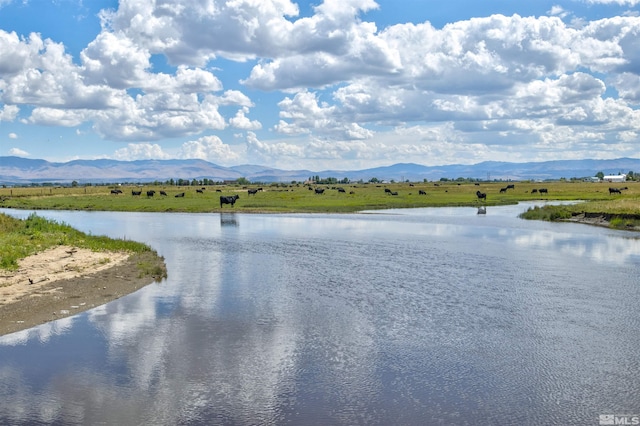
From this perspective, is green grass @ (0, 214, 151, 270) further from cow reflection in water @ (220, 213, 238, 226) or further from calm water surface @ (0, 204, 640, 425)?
cow reflection in water @ (220, 213, 238, 226)

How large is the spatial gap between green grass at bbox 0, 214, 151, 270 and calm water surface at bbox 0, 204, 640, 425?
241 inches

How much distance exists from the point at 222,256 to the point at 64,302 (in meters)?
12.5

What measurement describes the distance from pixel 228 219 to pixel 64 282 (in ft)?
117

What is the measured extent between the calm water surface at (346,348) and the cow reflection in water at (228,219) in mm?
23886

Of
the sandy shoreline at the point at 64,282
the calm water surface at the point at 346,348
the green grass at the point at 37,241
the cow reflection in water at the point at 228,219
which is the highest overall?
the green grass at the point at 37,241

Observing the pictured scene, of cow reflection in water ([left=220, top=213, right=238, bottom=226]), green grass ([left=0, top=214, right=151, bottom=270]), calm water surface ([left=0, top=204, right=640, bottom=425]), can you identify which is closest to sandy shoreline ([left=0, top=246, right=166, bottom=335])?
green grass ([left=0, top=214, right=151, bottom=270])

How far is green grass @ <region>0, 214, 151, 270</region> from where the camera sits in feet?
87.8

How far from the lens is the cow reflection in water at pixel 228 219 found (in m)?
53.0

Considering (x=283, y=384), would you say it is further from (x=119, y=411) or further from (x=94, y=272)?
(x=94, y=272)

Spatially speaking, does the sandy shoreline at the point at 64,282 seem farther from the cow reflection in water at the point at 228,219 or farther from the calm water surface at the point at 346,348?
the cow reflection in water at the point at 228,219

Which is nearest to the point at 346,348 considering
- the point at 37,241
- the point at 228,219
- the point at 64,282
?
the point at 64,282

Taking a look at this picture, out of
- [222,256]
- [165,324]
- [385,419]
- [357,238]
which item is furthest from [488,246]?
[385,419]

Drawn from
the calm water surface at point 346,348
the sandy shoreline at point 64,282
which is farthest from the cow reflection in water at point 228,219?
the calm water surface at point 346,348

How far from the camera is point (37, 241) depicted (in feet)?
103
